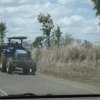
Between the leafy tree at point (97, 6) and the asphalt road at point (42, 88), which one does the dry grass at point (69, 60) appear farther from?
the asphalt road at point (42, 88)

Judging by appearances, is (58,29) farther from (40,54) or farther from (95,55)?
(95,55)

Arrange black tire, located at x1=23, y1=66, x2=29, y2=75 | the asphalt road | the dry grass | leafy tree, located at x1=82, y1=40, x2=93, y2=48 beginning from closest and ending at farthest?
the asphalt road < the dry grass < black tire, located at x1=23, y1=66, x2=29, y2=75 < leafy tree, located at x1=82, y1=40, x2=93, y2=48

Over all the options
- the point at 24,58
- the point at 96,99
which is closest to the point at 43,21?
the point at 24,58

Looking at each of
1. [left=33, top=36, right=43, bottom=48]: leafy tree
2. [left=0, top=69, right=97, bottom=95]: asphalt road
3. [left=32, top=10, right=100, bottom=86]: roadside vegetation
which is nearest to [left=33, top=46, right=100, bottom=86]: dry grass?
[left=32, top=10, right=100, bottom=86]: roadside vegetation

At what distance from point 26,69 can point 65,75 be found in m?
5.96

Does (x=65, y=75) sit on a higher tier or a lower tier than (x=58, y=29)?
lower

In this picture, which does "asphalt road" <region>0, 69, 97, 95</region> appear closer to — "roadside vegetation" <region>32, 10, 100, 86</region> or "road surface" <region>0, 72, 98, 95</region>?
"road surface" <region>0, 72, 98, 95</region>

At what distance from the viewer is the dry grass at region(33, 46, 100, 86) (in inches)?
1308

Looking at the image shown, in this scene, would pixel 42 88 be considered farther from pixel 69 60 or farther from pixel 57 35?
pixel 57 35

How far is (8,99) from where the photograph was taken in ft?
25.9

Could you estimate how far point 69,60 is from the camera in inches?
1591

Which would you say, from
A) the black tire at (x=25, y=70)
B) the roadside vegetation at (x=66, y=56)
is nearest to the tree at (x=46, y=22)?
the roadside vegetation at (x=66, y=56)

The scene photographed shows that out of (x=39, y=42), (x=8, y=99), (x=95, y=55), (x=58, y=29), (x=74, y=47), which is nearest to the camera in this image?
(x=8, y=99)

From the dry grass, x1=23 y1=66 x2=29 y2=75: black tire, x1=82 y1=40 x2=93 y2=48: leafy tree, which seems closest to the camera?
the dry grass
